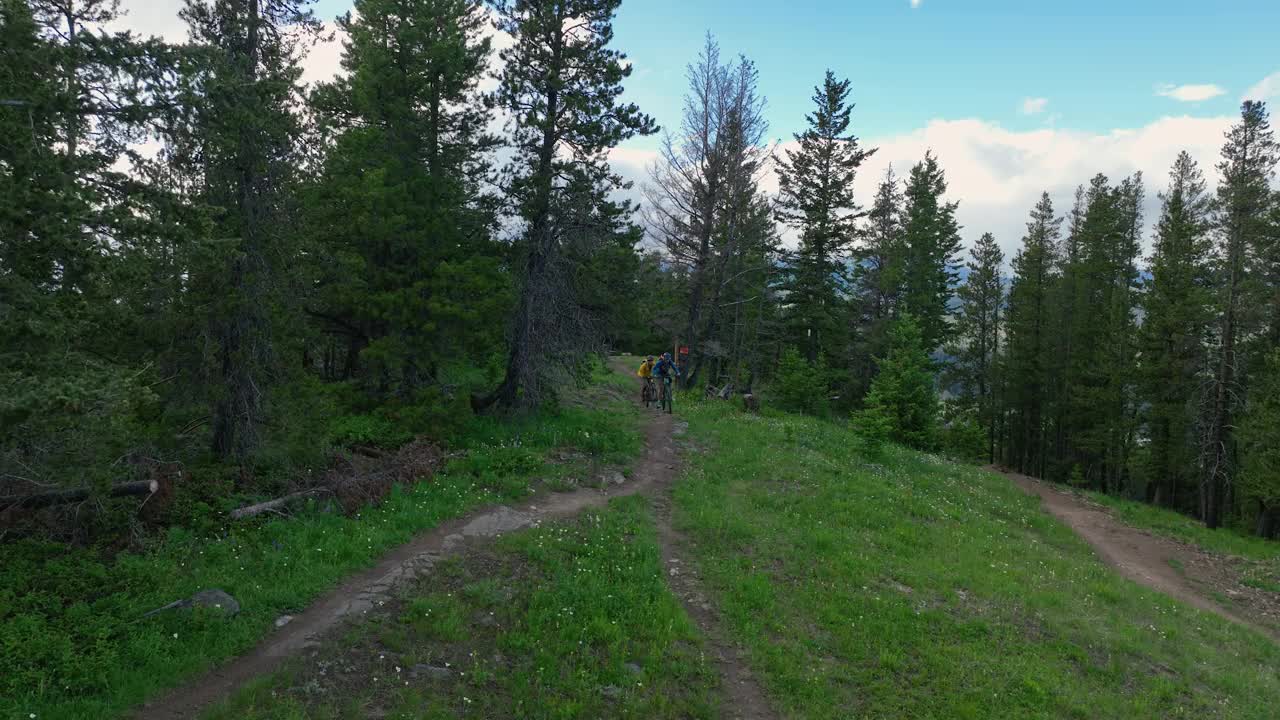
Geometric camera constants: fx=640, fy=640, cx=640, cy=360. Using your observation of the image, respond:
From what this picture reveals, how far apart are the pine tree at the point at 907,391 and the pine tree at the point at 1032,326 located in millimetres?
20642

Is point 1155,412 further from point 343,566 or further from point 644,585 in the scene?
point 343,566

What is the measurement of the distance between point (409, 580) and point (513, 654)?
7.15ft

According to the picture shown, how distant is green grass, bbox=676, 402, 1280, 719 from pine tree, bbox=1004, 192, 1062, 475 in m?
30.7

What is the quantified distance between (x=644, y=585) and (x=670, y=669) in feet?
6.31

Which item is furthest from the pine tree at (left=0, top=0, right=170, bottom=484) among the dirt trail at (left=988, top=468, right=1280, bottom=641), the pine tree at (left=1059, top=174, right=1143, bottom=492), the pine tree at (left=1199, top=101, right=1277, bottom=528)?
the pine tree at (left=1059, top=174, right=1143, bottom=492)

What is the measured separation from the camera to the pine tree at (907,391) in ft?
87.4

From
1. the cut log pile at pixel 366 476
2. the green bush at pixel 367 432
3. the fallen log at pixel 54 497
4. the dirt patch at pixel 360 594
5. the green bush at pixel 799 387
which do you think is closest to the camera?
the dirt patch at pixel 360 594

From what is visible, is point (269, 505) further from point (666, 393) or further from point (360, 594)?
point (666, 393)

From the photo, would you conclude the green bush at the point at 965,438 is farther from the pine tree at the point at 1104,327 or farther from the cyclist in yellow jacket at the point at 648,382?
the cyclist in yellow jacket at the point at 648,382

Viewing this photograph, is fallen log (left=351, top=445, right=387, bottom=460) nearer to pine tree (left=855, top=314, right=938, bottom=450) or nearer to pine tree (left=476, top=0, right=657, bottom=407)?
pine tree (left=476, top=0, right=657, bottom=407)

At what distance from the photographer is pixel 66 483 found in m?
8.42

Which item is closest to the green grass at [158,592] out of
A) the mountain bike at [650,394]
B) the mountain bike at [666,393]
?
the mountain bike at [666,393]

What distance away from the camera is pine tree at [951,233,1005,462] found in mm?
47094

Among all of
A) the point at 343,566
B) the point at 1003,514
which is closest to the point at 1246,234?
the point at 1003,514
